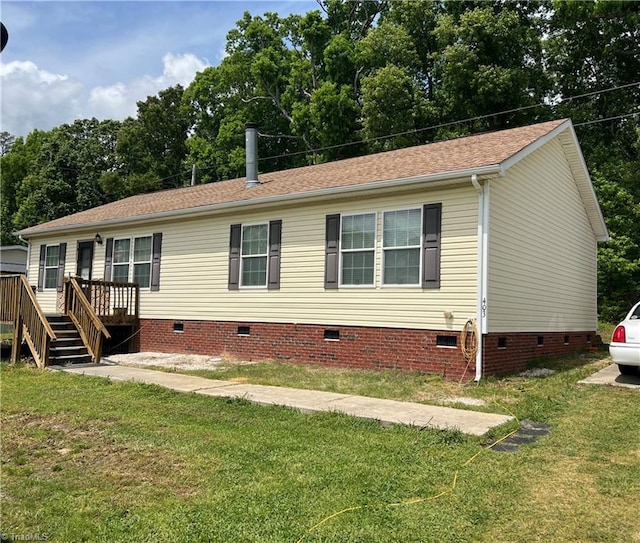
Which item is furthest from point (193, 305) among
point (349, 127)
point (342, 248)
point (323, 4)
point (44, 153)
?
point (44, 153)

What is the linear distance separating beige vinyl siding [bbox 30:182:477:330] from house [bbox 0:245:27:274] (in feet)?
55.0

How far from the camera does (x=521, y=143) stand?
1076cm

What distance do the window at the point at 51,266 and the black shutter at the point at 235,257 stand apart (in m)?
7.43

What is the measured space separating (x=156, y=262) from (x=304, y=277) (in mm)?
5045

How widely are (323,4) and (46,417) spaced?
33.4 metres

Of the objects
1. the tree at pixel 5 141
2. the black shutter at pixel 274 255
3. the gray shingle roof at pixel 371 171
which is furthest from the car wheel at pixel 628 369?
the tree at pixel 5 141

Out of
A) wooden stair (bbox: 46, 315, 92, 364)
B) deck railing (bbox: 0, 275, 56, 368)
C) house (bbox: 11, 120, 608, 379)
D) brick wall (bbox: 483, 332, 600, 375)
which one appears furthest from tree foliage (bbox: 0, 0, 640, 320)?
deck railing (bbox: 0, 275, 56, 368)

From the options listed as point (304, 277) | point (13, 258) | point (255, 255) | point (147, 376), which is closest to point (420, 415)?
point (147, 376)

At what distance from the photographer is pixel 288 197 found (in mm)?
11914

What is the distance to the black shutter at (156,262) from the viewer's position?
1484 centimetres

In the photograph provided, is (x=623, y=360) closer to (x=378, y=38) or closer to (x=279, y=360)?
(x=279, y=360)

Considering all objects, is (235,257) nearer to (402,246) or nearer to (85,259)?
(402,246)

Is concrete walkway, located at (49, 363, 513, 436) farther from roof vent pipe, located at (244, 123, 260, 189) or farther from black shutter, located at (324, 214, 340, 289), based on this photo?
roof vent pipe, located at (244, 123, 260, 189)

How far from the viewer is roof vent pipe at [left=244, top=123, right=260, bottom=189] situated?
1590cm
